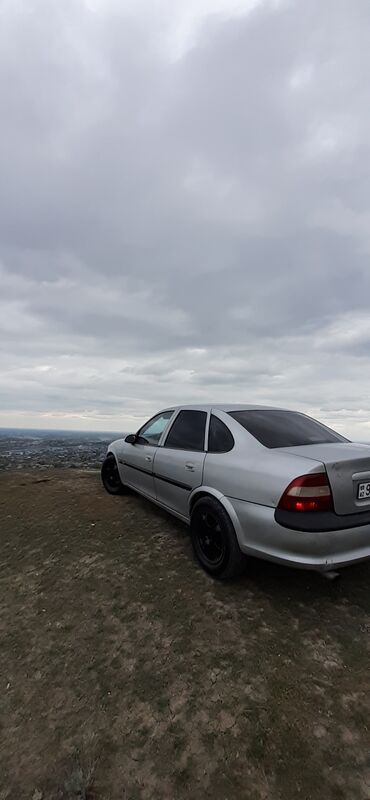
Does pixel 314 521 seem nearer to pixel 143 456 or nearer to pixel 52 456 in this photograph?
pixel 143 456

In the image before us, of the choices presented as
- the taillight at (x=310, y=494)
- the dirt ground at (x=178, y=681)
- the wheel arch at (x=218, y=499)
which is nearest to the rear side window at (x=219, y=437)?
the wheel arch at (x=218, y=499)

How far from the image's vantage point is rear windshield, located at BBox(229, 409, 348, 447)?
3268 millimetres

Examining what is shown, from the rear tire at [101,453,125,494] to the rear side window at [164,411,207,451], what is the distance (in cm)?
189

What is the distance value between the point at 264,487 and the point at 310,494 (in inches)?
13.9

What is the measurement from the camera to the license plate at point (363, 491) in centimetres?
269

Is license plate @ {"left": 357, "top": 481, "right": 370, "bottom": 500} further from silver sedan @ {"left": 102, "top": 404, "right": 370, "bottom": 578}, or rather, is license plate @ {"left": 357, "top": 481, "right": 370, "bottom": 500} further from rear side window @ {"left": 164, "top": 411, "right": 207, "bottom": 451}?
rear side window @ {"left": 164, "top": 411, "right": 207, "bottom": 451}

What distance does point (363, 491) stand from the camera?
→ 2715 mm

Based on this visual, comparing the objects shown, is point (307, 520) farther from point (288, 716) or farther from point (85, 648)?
point (85, 648)

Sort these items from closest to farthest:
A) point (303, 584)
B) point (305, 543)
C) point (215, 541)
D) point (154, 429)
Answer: point (305, 543) < point (303, 584) < point (215, 541) < point (154, 429)

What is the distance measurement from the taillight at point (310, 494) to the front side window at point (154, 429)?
2420 mm

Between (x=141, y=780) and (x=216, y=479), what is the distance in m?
2.02

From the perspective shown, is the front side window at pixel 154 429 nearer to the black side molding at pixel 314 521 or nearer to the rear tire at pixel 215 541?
the rear tire at pixel 215 541

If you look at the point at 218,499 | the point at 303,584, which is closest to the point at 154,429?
the point at 218,499

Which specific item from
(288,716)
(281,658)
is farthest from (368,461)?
(288,716)
